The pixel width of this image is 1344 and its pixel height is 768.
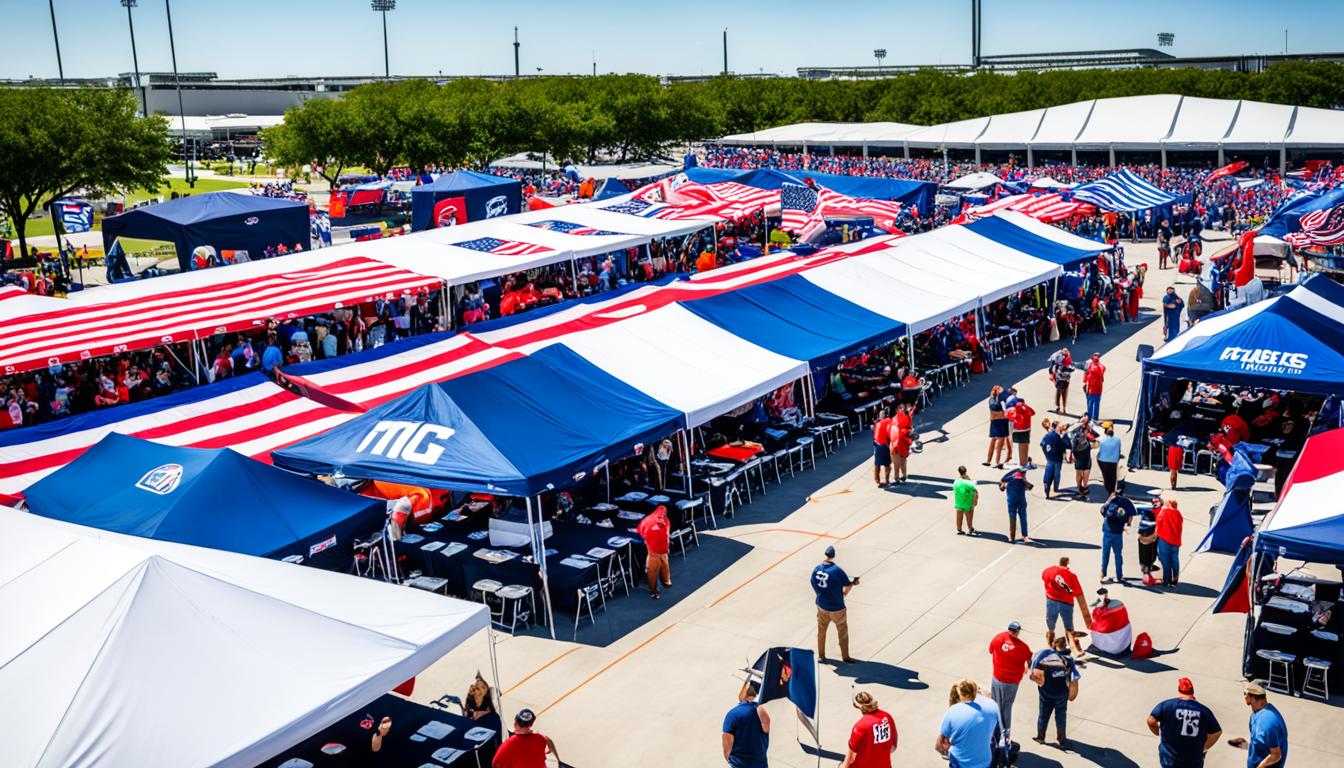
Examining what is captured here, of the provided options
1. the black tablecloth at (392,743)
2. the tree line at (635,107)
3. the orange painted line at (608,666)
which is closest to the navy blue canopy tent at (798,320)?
the orange painted line at (608,666)

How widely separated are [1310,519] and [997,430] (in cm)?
650

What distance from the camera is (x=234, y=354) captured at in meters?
18.6

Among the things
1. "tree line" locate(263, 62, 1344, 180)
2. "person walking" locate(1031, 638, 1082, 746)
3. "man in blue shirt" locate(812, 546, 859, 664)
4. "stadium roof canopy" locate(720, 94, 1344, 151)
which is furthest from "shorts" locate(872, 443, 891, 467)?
"stadium roof canopy" locate(720, 94, 1344, 151)

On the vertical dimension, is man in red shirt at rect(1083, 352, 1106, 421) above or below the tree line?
below

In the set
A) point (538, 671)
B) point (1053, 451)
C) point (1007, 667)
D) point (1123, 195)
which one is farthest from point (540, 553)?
point (1123, 195)

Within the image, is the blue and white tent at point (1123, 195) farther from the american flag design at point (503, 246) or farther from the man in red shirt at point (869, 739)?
the man in red shirt at point (869, 739)

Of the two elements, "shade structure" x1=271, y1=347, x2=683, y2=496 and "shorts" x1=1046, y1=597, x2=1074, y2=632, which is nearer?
"shorts" x1=1046, y1=597, x2=1074, y2=632

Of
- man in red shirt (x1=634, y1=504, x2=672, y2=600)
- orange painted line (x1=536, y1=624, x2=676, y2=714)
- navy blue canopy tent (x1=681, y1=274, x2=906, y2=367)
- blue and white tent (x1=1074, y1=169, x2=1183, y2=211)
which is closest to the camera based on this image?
orange painted line (x1=536, y1=624, x2=676, y2=714)

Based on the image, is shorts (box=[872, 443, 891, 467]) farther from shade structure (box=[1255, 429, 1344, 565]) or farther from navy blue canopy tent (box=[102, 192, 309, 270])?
navy blue canopy tent (box=[102, 192, 309, 270])

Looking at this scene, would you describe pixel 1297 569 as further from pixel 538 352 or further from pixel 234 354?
pixel 234 354

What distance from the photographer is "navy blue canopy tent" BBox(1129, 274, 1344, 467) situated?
50.6 ft

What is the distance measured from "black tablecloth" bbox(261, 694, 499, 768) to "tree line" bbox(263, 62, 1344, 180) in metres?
50.3

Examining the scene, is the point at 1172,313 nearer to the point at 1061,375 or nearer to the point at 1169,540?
the point at 1061,375

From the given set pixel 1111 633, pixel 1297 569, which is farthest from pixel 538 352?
pixel 1297 569
